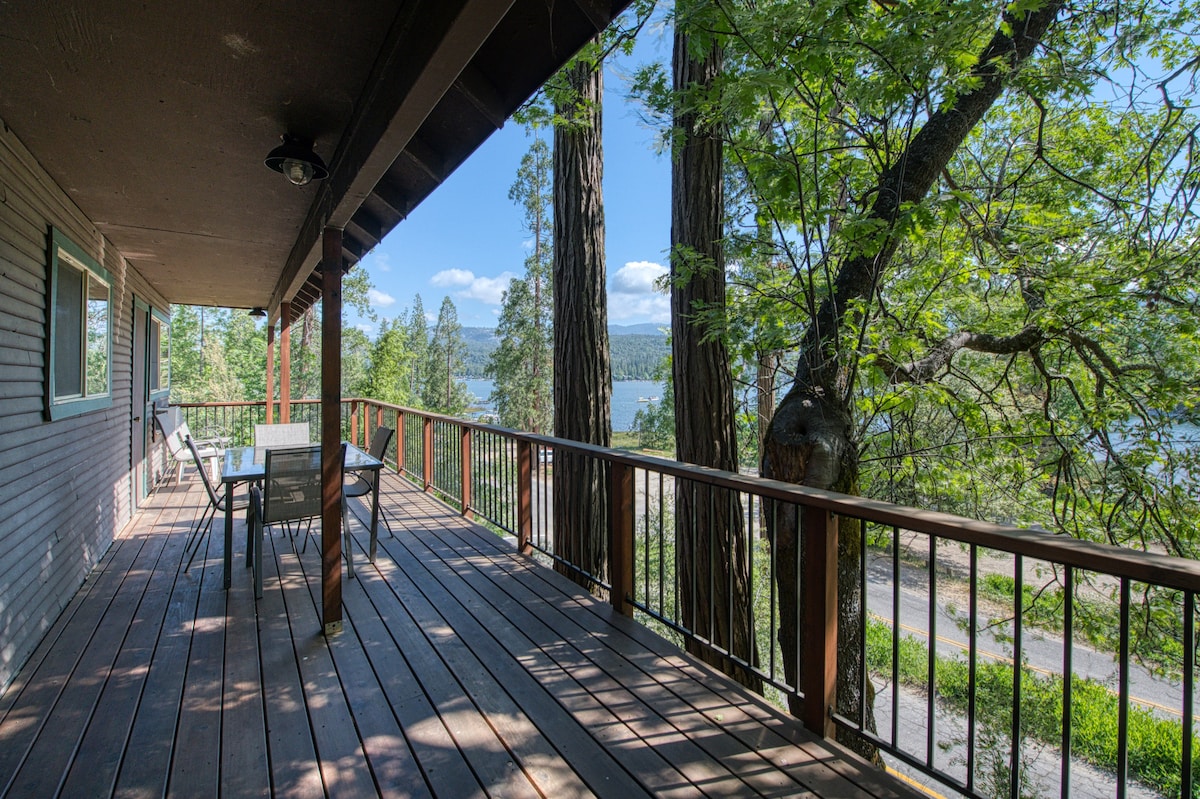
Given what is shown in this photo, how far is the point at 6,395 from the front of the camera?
8.57 ft

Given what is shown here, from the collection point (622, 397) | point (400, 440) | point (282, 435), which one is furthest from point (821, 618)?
point (622, 397)

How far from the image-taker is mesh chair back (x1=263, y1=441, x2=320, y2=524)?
3297 millimetres

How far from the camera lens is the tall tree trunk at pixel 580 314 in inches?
165

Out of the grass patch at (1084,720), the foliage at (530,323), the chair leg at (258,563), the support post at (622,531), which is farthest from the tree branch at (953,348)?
the foliage at (530,323)

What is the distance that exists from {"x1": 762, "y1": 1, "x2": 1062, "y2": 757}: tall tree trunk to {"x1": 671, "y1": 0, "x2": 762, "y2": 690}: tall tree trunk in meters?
0.61

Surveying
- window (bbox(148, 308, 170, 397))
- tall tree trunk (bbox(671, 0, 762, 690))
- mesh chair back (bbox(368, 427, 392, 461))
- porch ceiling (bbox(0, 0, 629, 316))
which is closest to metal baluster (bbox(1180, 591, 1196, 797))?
porch ceiling (bbox(0, 0, 629, 316))

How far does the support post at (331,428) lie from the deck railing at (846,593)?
1268mm

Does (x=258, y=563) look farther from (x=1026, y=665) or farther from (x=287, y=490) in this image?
(x=1026, y=665)

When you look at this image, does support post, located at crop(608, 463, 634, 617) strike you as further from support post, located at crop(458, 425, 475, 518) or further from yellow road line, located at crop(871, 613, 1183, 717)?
yellow road line, located at crop(871, 613, 1183, 717)

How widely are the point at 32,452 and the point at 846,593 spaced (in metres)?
4.61

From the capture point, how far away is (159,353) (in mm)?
7316

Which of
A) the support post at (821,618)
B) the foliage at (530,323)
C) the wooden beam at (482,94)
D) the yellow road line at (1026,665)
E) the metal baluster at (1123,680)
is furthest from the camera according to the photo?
the foliage at (530,323)

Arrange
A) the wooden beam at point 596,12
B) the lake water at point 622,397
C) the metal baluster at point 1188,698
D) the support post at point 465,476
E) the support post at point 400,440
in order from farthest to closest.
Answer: the lake water at point 622,397
the support post at point 400,440
the support post at point 465,476
the wooden beam at point 596,12
the metal baluster at point 1188,698

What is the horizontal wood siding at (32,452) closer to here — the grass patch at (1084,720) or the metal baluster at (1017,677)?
the metal baluster at (1017,677)
